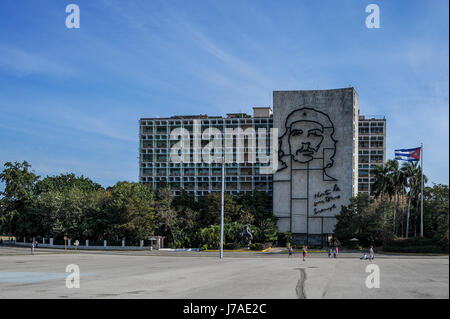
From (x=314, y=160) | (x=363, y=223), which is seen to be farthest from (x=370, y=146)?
(x=363, y=223)

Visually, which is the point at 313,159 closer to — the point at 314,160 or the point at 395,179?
the point at 314,160

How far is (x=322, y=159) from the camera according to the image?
106 meters

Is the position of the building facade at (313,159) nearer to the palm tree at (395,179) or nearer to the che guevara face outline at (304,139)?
the che guevara face outline at (304,139)

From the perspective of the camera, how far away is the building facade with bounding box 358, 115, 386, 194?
142 m

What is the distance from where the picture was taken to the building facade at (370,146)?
142 metres

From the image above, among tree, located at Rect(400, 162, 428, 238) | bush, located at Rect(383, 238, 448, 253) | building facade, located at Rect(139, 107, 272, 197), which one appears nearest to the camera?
bush, located at Rect(383, 238, 448, 253)

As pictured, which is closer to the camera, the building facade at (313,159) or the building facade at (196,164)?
the building facade at (313,159)

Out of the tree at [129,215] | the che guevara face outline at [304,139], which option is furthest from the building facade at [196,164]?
the tree at [129,215]

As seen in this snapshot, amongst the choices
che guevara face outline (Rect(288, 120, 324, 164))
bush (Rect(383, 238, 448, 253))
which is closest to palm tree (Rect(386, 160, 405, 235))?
bush (Rect(383, 238, 448, 253))

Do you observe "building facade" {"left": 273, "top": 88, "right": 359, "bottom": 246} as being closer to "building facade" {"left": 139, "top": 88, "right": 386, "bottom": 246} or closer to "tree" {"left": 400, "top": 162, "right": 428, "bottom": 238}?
"building facade" {"left": 139, "top": 88, "right": 386, "bottom": 246}

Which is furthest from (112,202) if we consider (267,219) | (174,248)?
(267,219)
